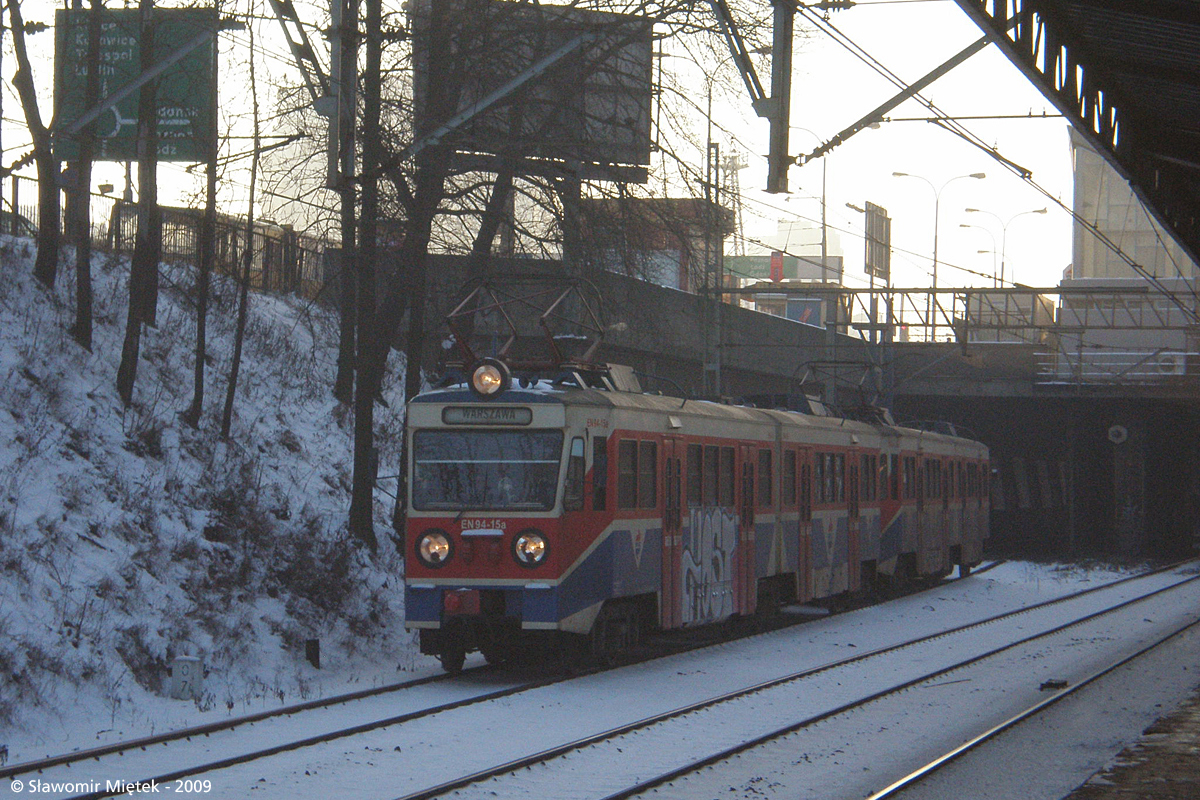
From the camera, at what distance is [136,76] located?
65.4 feet

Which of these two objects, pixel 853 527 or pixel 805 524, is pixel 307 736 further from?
pixel 853 527

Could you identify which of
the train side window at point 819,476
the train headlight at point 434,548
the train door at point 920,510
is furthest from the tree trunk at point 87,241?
the train door at point 920,510

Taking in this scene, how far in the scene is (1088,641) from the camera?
1972 cm

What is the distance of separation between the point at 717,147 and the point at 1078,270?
57.9m

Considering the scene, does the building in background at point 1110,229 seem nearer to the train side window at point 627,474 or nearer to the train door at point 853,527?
the train door at point 853,527

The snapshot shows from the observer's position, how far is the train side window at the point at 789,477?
20.2 metres

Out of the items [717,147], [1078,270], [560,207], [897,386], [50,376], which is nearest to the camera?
[50,376]

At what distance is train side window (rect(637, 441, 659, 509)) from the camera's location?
15805 millimetres

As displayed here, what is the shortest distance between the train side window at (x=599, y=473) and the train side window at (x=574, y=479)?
168 mm

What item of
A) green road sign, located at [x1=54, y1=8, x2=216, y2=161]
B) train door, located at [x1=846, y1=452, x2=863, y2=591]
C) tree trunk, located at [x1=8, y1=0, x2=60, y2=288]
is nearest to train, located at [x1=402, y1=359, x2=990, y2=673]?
train door, located at [x1=846, y1=452, x2=863, y2=591]

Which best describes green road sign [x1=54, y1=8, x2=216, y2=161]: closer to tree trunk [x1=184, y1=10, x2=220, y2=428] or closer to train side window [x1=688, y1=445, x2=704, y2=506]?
tree trunk [x1=184, y1=10, x2=220, y2=428]

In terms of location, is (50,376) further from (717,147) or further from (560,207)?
(717,147)

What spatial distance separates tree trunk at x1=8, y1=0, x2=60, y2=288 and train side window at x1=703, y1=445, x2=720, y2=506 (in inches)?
338

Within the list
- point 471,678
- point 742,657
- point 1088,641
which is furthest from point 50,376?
point 1088,641
